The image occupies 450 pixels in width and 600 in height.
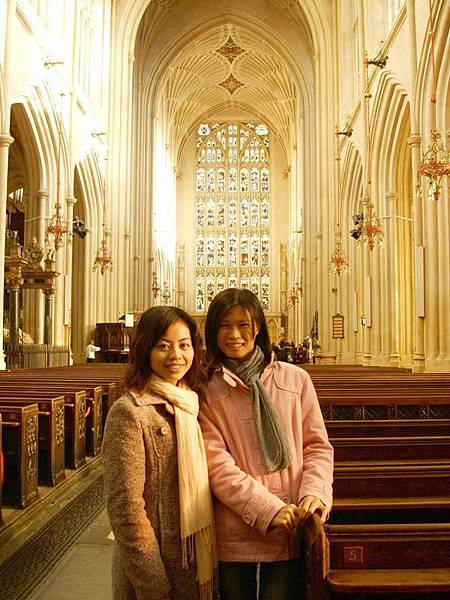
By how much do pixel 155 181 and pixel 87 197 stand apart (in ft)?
34.6

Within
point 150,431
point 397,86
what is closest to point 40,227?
point 397,86

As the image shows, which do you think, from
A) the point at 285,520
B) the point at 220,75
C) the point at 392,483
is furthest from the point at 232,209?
the point at 285,520

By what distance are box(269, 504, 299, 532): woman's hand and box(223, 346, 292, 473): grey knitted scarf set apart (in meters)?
0.12

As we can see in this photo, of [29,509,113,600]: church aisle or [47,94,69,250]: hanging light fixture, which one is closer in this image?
[29,509,113,600]: church aisle

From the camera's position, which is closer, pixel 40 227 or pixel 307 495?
pixel 307 495

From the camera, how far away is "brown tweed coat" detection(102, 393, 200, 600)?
64.7 inches

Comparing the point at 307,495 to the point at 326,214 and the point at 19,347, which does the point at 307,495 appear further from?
the point at 326,214

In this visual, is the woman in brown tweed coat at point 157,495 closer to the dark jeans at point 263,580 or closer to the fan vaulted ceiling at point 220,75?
the dark jeans at point 263,580

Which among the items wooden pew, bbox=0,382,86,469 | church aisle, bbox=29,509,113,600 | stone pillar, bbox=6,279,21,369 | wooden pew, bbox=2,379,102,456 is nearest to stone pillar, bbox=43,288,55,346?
stone pillar, bbox=6,279,21,369

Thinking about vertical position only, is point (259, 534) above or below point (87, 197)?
below

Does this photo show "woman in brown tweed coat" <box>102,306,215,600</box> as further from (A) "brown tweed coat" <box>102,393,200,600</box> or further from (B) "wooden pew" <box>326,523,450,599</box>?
(B) "wooden pew" <box>326,523,450,599</box>

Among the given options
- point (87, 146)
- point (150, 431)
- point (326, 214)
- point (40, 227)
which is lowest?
point (150, 431)

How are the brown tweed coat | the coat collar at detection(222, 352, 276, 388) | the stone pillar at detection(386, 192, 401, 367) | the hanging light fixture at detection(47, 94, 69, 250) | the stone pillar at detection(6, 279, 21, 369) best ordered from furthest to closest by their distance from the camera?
the stone pillar at detection(386, 192, 401, 367), the hanging light fixture at detection(47, 94, 69, 250), the stone pillar at detection(6, 279, 21, 369), the coat collar at detection(222, 352, 276, 388), the brown tweed coat

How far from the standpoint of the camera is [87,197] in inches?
766
